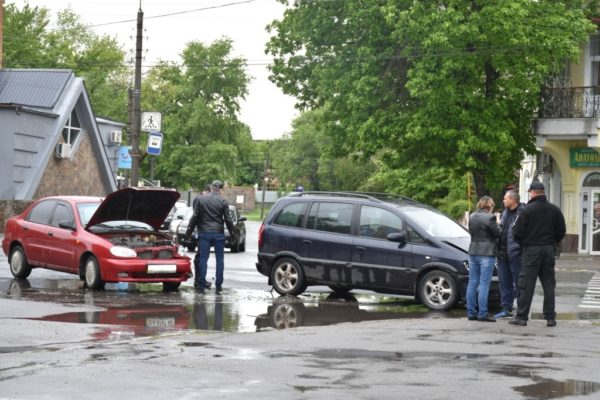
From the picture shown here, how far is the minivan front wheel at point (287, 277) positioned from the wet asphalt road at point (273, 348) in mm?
218

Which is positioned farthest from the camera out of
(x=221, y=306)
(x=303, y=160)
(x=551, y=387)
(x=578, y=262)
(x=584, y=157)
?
(x=303, y=160)

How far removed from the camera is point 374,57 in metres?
39.6

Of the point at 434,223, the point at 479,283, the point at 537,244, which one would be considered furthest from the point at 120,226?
the point at 537,244

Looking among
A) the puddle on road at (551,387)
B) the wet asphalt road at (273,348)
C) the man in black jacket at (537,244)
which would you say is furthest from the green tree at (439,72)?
the puddle on road at (551,387)

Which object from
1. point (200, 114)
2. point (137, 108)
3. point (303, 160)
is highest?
point (200, 114)

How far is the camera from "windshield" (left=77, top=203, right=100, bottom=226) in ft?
65.4

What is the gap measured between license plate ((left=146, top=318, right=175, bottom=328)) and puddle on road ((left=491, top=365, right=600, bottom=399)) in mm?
5176

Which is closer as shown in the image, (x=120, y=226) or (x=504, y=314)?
(x=504, y=314)

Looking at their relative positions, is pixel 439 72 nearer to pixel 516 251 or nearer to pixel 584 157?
pixel 584 157

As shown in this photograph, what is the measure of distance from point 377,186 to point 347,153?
131ft

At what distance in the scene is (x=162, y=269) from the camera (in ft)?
62.7

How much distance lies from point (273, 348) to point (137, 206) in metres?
8.70

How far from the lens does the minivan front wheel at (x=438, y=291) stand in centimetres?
1722

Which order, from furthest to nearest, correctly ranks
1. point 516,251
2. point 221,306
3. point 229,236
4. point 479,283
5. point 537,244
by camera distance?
point 229,236 → point 221,306 → point 516,251 → point 479,283 → point 537,244
